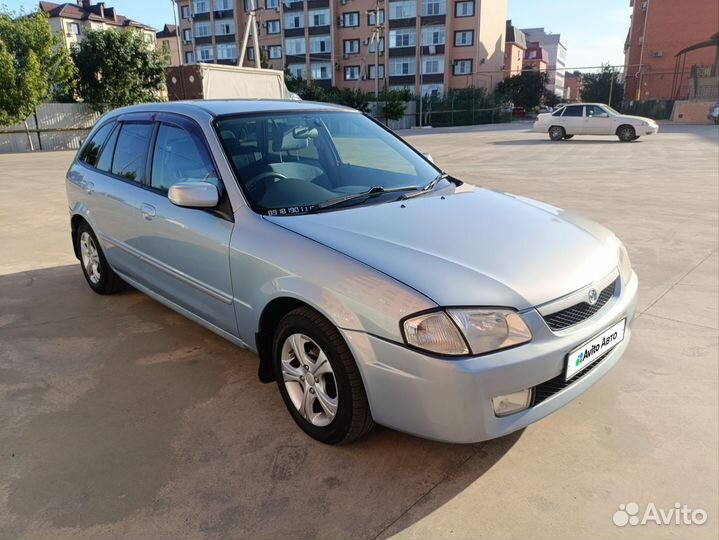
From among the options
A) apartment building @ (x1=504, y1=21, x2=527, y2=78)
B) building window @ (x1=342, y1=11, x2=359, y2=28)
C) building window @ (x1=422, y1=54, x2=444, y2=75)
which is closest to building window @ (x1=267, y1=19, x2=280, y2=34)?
building window @ (x1=342, y1=11, x2=359, y2=28)

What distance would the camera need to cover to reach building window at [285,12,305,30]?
60.1 metres

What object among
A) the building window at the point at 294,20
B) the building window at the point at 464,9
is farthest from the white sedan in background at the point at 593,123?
the building window at the point at 294,20

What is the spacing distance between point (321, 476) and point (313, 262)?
975 mm

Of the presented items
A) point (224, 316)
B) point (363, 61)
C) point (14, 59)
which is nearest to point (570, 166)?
point (224, 316)

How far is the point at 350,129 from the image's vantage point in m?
3.92

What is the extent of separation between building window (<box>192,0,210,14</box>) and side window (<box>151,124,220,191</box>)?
232 feet

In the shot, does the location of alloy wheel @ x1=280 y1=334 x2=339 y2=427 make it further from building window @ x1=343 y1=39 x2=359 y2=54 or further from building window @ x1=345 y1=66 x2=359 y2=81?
building window @ x1=343 y1=39 x2=359 y2=54

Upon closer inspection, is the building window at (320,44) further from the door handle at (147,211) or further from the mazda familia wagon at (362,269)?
the door handle at (147,211)

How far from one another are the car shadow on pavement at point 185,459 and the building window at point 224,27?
68213 millimetres

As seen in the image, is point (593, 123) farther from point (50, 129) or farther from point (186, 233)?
point (50, 129)

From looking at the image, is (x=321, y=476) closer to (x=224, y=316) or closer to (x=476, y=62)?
(x=224, y=316)

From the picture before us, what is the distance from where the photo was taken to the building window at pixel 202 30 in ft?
215

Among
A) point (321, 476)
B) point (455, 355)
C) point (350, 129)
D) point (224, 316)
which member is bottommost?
point (321, 476)

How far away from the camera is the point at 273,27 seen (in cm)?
6244
